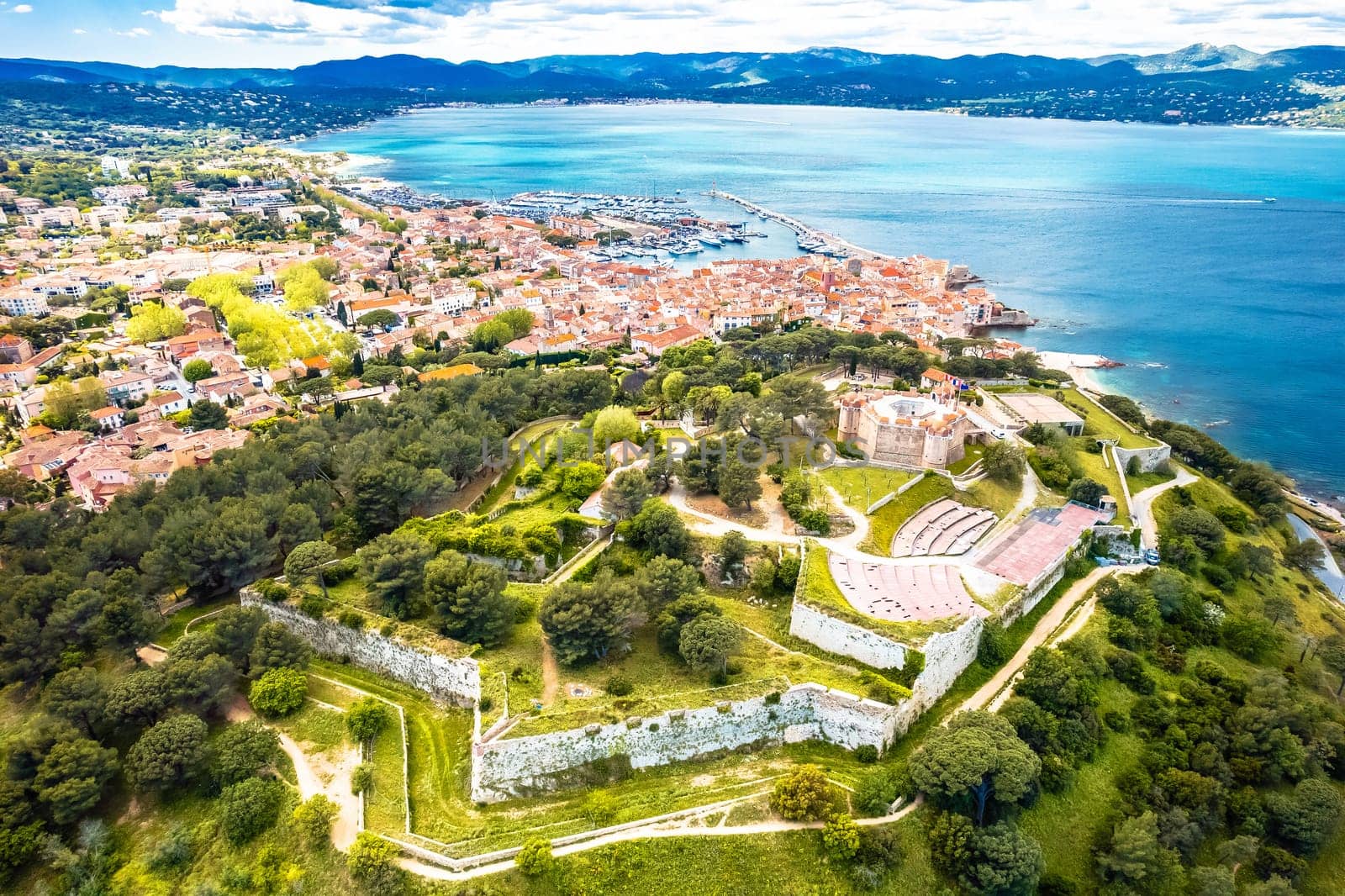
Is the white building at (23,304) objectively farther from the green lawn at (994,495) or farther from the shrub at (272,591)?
the green lawn at (994,495)

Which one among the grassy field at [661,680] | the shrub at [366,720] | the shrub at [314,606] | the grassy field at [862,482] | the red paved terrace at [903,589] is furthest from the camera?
the grassy field at [862,482]

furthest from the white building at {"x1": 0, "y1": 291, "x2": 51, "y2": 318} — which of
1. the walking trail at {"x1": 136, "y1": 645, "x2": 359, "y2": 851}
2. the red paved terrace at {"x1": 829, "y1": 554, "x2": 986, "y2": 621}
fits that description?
the red paved terrace at {"x1": 829, "y1": 554, "x2": 986, "y2": 621}

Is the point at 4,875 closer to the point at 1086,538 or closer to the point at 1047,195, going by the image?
the point at 1086,538

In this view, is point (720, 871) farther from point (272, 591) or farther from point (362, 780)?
point (272, 591)

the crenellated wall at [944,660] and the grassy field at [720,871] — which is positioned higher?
the crenellated wall at [944,660]

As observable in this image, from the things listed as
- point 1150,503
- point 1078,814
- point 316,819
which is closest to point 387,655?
point 316,819

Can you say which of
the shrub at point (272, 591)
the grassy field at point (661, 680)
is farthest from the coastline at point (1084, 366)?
the shrub at point (272, 591)
